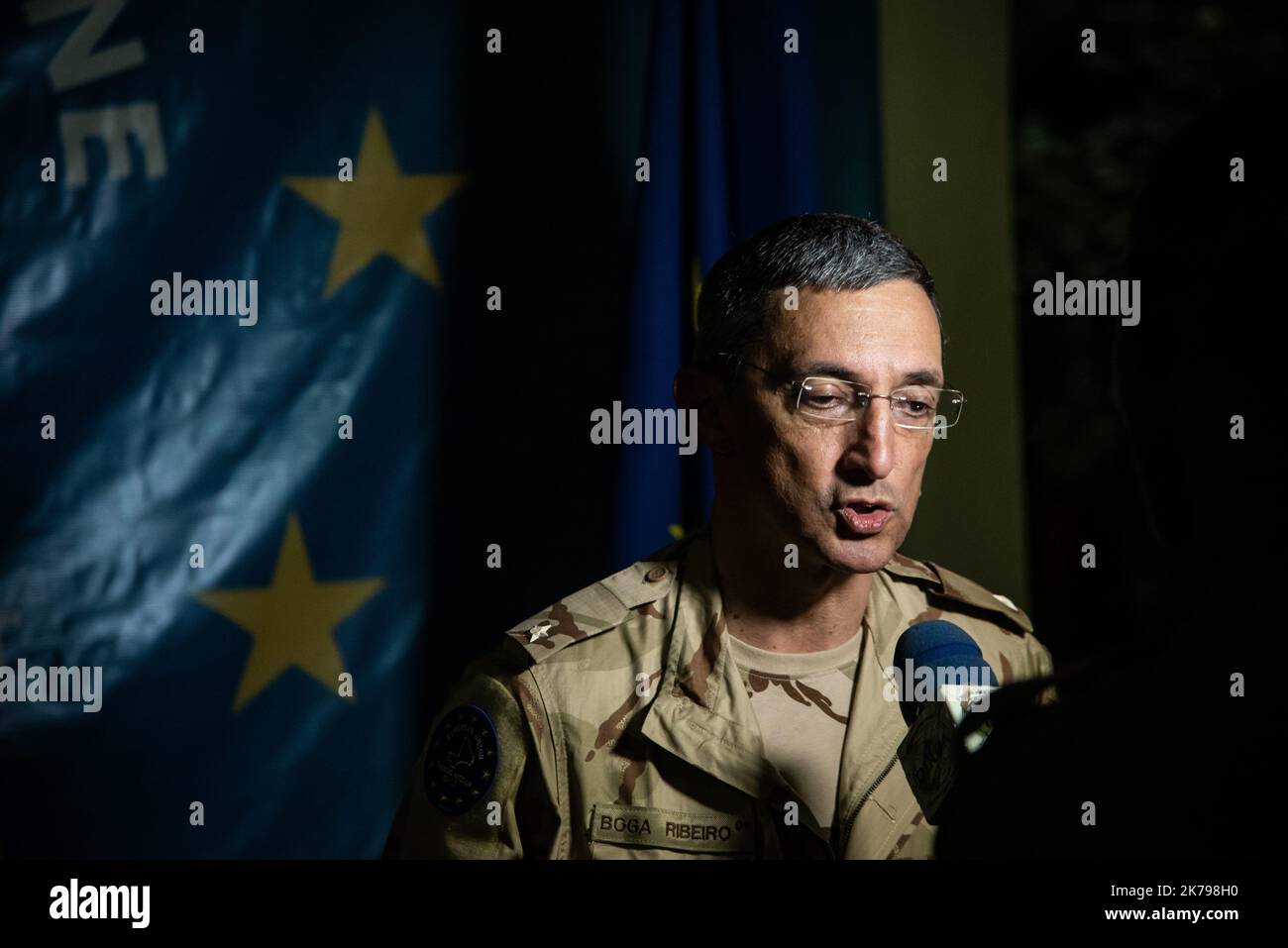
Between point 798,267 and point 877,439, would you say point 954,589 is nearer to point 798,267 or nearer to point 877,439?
point 877,439

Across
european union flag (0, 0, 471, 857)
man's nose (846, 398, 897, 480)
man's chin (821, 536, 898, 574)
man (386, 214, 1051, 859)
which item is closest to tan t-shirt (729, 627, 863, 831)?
man (386, 214, 1051, 859)

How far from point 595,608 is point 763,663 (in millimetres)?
227

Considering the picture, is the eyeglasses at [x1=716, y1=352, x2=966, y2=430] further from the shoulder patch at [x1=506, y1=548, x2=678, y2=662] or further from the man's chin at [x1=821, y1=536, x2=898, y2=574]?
the shoulder patch at [x1=506, y1=548, x2=678, y2=662]

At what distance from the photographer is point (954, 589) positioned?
1.54 meters

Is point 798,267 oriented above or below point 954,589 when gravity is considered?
above

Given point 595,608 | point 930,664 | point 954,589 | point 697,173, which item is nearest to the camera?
point 930,664

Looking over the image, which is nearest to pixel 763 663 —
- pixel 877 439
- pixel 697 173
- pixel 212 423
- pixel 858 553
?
pixel 858 553

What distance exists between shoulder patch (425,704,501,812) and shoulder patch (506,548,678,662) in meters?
0.11

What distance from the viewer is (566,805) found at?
4.39 feet

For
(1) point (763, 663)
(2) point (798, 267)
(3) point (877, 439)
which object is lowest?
(1) point (763, 663)

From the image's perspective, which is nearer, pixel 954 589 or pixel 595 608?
pixel 595 608

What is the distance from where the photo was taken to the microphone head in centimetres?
130

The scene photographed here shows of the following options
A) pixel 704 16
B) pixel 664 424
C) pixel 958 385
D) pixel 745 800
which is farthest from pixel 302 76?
pixel 745 800

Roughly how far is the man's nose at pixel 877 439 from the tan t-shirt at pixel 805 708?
0.79ft
